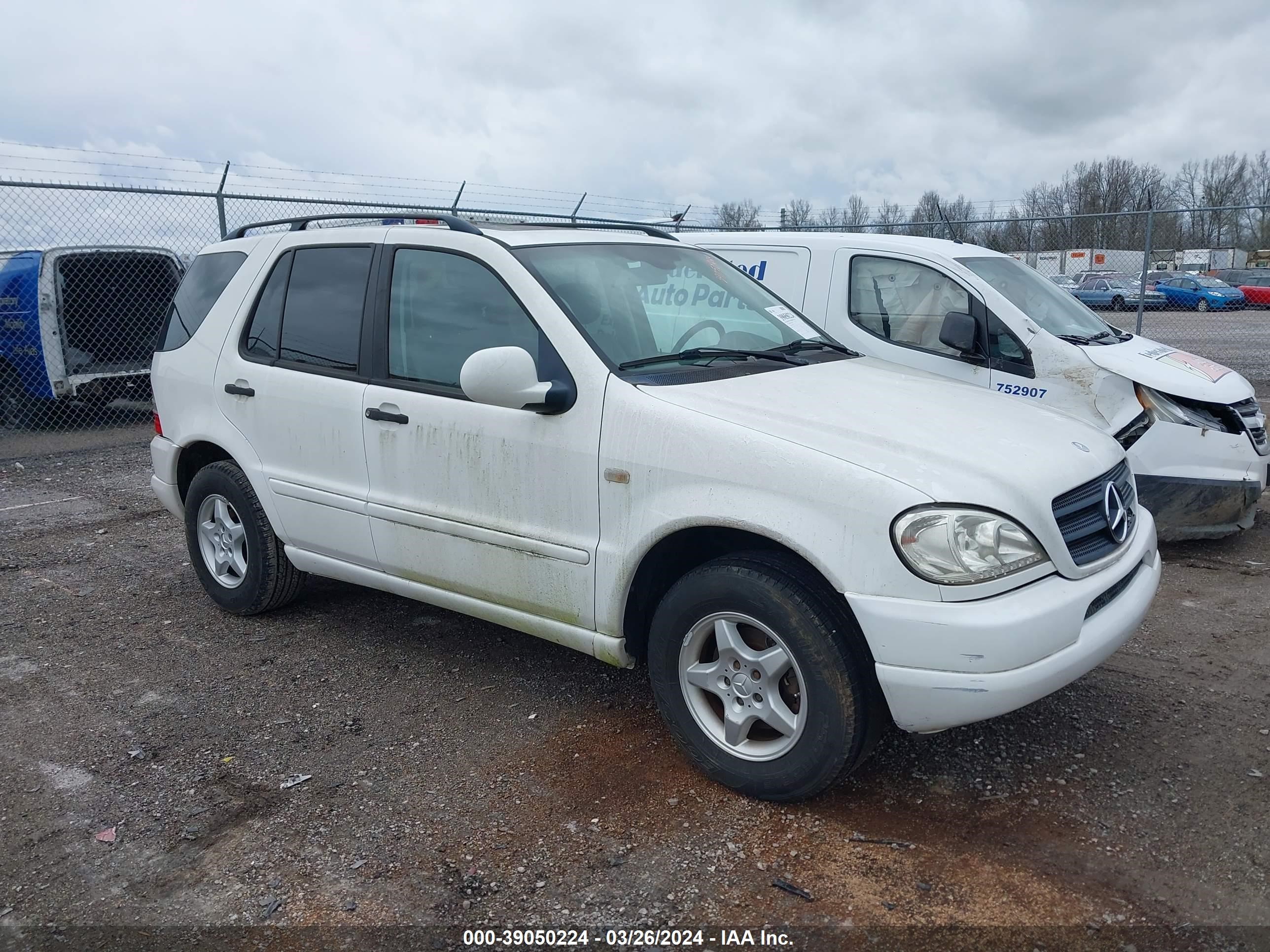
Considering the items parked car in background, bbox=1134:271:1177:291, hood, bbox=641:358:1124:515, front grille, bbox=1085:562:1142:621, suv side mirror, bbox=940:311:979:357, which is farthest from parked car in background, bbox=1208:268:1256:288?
front grille, bbox=1085:562:1142:621

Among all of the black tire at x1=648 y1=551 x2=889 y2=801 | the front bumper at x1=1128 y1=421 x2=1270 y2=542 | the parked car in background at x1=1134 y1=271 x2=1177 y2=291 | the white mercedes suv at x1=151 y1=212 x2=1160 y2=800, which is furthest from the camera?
the parked car in background at x1=1134 y1=271 x2=1177 y2=291

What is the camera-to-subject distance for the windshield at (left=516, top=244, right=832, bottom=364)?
3.70 meters

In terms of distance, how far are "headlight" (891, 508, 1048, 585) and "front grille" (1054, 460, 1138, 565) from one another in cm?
30

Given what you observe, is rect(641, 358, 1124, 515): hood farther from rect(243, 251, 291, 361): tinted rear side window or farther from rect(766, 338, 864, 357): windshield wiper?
rect(243, 251, 291, 361): tinted rear side window

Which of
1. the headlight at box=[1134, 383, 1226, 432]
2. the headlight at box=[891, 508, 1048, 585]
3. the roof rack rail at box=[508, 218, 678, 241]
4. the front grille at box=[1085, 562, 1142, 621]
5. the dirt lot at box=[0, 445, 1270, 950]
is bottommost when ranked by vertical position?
the dirt lot at box=[0, 445, 1270, 950]

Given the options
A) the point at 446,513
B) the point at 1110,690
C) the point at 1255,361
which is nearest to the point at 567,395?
the point at 446,513

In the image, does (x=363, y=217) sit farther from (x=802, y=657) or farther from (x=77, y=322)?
(x=77, y=322)

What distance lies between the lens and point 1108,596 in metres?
3.12

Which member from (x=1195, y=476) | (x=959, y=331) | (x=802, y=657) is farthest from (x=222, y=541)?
(x=1195, y=476)

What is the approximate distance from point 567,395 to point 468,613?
40.5 inches

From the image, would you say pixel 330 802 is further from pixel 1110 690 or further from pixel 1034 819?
pixel 1110 690

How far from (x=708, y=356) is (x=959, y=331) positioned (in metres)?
2.66

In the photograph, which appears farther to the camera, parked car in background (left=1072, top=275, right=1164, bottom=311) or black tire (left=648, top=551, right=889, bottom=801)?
parked car in background (left=1072, top=275, right=1164, bottom=311)

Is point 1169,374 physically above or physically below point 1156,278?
above
